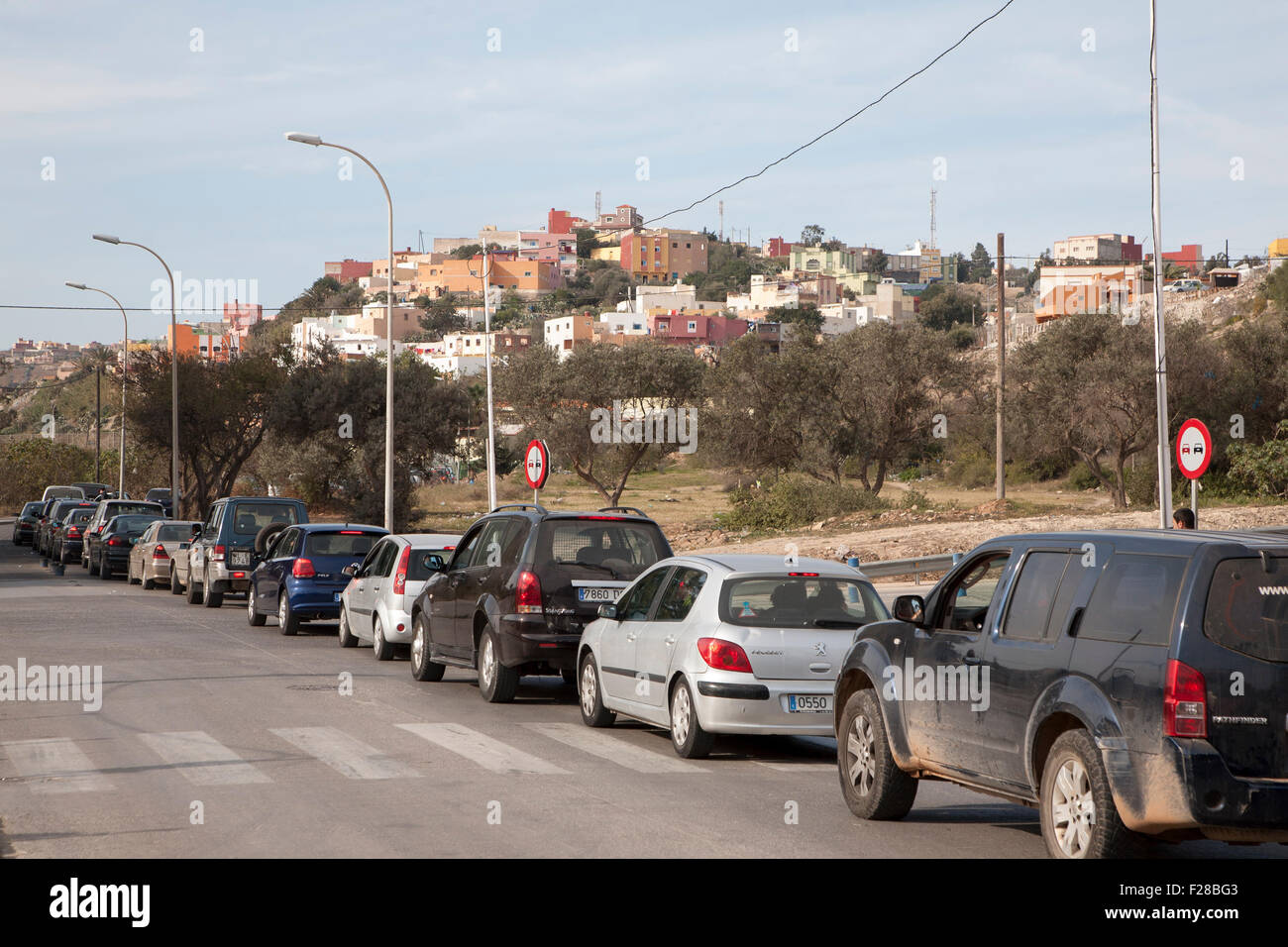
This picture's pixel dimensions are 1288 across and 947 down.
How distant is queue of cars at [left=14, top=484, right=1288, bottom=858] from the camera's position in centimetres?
621

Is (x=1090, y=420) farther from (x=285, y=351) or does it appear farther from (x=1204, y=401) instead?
(x=285, y=351)

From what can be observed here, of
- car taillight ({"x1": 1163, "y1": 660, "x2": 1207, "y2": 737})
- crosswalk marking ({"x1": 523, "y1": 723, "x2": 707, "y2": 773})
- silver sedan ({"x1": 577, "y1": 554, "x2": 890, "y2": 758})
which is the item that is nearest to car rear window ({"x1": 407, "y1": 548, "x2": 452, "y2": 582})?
crosswalk marking ({"x1": 523, "y1": 723, "x2": 707, "y2": 773})

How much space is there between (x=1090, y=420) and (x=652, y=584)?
3492 centimetres

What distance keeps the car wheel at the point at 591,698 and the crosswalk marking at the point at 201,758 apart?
3.25 m

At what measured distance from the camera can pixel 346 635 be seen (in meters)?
19.8

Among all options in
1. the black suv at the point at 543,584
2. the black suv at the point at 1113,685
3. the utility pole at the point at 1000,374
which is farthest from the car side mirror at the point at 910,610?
the utility pole at the point at 1000,374

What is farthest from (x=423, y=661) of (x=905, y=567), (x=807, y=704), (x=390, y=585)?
(x=905, y=567)

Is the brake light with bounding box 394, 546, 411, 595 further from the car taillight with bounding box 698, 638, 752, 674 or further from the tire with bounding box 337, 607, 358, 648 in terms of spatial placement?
the car taillight with bounding box 698, 638, 752, 674

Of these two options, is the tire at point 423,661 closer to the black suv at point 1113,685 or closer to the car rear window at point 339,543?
the car rear window at point 339,543

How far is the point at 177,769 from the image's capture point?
9914 mm

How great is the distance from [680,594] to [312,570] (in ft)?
36.5

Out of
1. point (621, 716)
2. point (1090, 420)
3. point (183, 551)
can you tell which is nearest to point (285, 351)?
point (183, 551)

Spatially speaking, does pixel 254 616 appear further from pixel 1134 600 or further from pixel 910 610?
pixel 1134 600

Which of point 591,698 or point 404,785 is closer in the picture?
point 404,785
